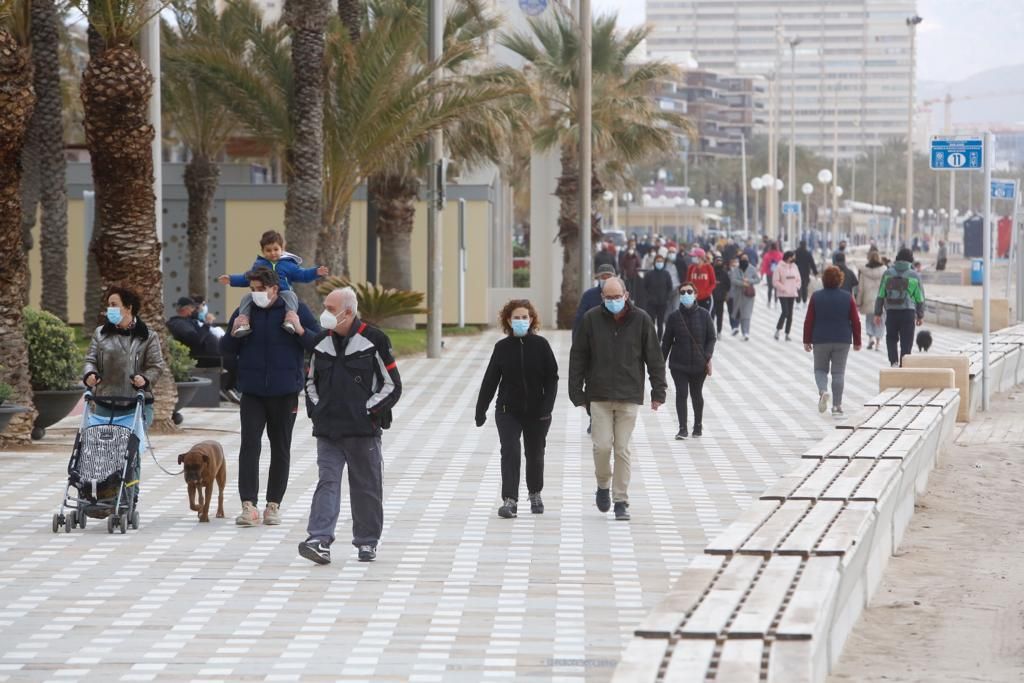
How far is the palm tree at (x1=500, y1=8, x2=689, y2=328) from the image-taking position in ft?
124

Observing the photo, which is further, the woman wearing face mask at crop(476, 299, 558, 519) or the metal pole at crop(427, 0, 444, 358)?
the metal pole at crop(427, 0, 444, 358)

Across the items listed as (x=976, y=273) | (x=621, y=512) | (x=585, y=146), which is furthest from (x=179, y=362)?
(x=976, y=273)

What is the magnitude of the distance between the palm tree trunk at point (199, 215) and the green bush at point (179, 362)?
47.6 feet

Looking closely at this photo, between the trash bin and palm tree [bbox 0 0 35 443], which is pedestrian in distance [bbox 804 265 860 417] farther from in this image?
Result: the trash bin

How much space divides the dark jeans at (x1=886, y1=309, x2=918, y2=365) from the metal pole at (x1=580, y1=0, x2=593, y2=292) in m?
7.48

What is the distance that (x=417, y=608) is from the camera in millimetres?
8680

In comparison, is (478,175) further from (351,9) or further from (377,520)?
(377,520)

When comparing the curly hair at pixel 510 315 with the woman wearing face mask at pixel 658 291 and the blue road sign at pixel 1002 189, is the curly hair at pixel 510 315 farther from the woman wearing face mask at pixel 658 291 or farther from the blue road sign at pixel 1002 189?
the woman wearing face mask at pixel 658 291

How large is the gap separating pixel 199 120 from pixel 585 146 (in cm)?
827

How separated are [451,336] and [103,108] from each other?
738 inches

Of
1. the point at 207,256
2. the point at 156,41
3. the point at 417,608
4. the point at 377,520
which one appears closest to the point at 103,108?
the point at 156,41

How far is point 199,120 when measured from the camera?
34.6 metres

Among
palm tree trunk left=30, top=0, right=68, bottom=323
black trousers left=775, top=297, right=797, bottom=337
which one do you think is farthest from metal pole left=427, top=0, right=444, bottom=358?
black trousers left=775, top=297, right=797, bottom=337

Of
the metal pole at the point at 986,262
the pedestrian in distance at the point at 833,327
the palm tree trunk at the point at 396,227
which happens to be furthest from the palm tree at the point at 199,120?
the metal pole at the point at 986,262
